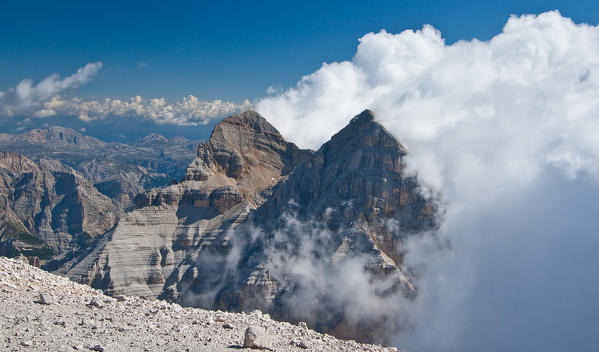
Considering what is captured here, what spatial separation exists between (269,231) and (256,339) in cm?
9576

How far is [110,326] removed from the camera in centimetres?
3175

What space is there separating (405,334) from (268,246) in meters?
36.5

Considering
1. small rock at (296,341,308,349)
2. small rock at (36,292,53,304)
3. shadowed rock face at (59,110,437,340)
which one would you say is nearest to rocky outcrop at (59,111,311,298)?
shadowed rock face at (59,110,437,340)

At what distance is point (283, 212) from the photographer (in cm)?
12800

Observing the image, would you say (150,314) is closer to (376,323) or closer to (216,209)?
(376,323)

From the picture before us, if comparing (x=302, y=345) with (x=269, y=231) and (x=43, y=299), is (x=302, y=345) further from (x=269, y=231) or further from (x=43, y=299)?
(x=269, y=231)

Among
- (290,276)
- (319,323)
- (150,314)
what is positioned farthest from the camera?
(290,276)

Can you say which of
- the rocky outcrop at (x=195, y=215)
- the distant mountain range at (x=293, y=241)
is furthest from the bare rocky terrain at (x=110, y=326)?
the rocky outcrop at (x=195, y=215)

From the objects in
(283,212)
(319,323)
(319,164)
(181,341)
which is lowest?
(181,341)

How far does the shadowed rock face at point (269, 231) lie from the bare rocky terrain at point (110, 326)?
226ft

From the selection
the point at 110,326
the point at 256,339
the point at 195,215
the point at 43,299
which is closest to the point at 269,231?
the point at 195,215

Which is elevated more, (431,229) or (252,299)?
(431,229)

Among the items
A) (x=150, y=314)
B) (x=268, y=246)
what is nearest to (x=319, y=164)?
(x=268, y=246)

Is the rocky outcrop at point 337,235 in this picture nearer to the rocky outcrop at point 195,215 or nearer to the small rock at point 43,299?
the rocky outcrop at point 195,215
